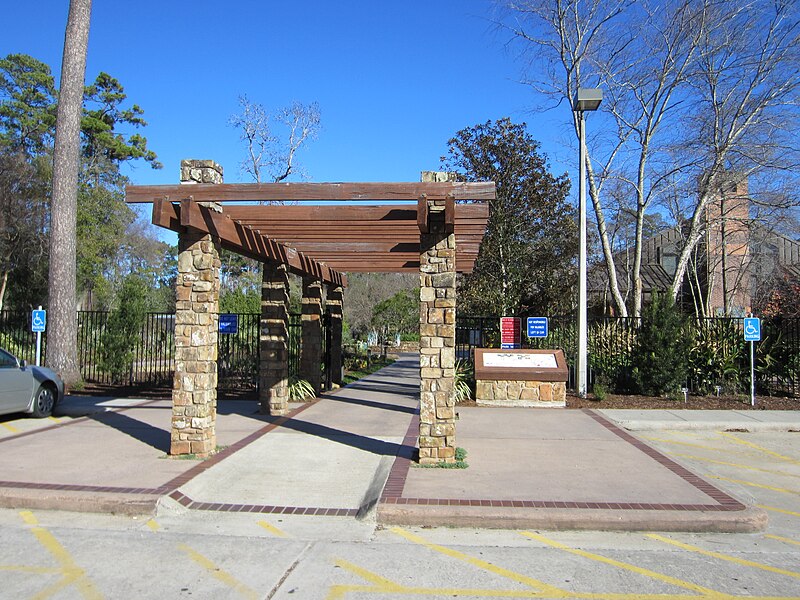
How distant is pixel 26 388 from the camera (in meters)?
10.7

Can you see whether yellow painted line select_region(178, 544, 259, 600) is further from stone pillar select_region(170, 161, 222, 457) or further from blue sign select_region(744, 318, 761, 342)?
blue sign select_region(744, 318, 761, 342)

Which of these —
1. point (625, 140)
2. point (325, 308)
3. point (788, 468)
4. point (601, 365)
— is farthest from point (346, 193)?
point (625, 140)

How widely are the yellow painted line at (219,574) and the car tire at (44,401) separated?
756 centimetres

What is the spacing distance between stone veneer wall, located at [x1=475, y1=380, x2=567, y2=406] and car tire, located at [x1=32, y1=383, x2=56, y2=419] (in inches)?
345

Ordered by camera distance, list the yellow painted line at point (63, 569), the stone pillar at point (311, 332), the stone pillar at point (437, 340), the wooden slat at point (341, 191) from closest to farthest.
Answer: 1. the yellow painted line at point (63, 569)
2. the wooden slat at point (341, 191)
3. the stone pillar at point (437, 340)
4. the stone pillar at point (311, 332)

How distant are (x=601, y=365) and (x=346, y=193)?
1048 centimetres

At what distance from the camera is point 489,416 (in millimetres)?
12094

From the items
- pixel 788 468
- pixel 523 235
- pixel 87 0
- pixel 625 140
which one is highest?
pixel 87 0

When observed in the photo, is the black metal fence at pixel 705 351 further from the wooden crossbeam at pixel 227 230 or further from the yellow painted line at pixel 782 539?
the yellow painted line at pixel 782 539

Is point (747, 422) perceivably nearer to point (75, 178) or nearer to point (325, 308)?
point (325, 308)

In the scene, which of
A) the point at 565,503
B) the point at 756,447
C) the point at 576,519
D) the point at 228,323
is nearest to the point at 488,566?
the point at 576,519

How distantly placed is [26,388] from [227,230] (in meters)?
5.50

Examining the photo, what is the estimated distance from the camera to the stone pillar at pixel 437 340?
24.9 ft

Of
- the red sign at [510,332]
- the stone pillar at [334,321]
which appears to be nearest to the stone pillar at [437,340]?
the red sign at [510,332]
